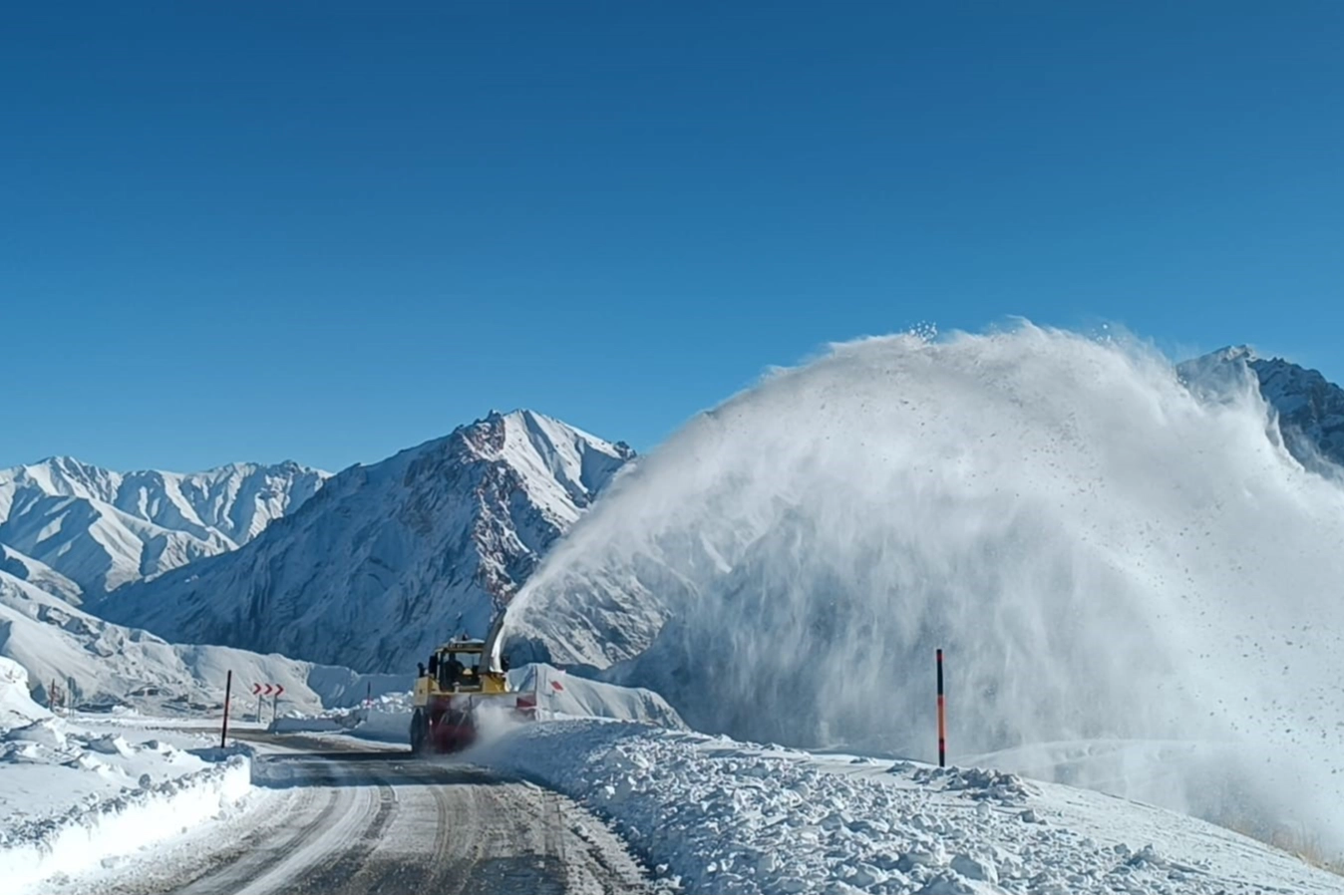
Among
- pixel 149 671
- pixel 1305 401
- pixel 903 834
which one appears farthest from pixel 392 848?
pixel 1305 401

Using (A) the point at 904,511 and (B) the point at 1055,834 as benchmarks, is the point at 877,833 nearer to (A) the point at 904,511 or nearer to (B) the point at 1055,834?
(B) the point at 1055,834

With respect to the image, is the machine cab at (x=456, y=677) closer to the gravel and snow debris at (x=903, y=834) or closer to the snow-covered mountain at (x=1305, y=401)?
the gravel and snow debris at (x=903, y=834)

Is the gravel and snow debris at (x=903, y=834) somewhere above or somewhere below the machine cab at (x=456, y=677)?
below

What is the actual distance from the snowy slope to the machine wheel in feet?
319

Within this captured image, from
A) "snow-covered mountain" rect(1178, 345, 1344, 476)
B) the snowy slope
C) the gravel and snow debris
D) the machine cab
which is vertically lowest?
the snowy slope

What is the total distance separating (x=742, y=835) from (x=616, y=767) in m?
7.59

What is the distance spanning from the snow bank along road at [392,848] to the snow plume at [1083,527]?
10648 mm

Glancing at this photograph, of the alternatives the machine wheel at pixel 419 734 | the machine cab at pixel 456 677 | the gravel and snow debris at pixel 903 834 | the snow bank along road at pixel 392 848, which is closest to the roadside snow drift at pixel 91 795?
the snow bank along road at pixel 392 848

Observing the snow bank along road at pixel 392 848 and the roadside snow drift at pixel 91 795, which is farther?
the roadside snow drift at pixel 91 795

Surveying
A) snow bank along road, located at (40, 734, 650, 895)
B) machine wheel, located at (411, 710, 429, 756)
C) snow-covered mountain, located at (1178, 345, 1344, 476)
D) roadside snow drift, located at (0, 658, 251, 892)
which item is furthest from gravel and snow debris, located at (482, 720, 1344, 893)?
snow-covered mountain, located at (1178, 345, 1344, 476)

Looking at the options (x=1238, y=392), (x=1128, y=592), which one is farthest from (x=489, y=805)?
(x=1238, y=392)

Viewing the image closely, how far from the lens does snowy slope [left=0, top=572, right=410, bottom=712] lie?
132500mm

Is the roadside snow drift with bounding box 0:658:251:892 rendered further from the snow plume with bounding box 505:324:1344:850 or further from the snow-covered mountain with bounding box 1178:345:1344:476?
the snow-covered mountain with bounding box 1178:345:1344:476

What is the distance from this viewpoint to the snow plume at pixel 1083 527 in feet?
76.6
